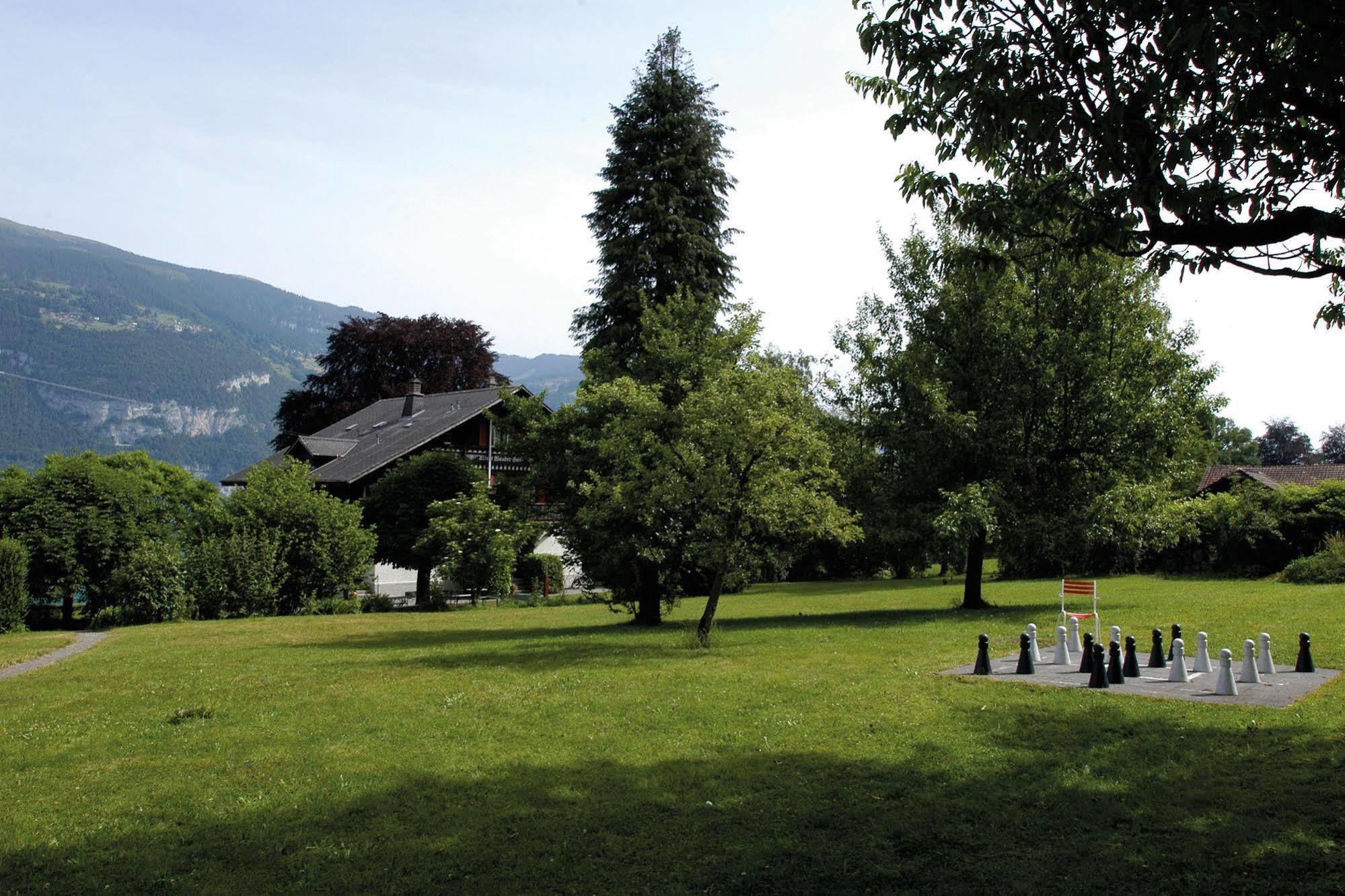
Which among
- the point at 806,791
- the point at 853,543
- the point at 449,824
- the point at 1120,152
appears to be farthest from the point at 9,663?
the point at 853,543

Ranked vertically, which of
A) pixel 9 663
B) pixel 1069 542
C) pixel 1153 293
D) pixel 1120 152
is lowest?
pixel 9 663

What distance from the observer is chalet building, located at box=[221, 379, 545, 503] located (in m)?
42.4

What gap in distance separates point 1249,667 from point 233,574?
89.4 feet

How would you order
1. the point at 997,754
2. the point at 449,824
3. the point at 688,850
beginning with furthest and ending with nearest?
1. the point at 997,754
2. the point at 449,824
3. the point at 688,850

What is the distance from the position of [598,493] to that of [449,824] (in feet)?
37.8

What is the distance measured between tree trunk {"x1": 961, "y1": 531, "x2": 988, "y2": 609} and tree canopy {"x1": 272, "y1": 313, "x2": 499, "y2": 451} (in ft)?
133

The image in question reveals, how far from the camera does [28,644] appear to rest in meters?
20.6

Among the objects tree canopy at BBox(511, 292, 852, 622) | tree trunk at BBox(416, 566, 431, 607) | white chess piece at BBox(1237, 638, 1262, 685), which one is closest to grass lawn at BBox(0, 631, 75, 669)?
tree canopy at BBox(511, 292, 852, 622)

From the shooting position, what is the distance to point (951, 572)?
48.6m

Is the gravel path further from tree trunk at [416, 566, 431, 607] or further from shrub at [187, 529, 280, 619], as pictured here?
tree trunk at [416, 566, 431, 607]

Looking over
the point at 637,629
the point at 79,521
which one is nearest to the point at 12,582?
the point at 79,521

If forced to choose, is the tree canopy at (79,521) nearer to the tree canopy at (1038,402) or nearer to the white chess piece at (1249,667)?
the tree canopy at (1038,402)

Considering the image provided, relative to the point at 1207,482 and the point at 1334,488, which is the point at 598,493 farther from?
the point at 1207,482

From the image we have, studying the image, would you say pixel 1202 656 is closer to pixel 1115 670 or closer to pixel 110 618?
pixel 1115 670
